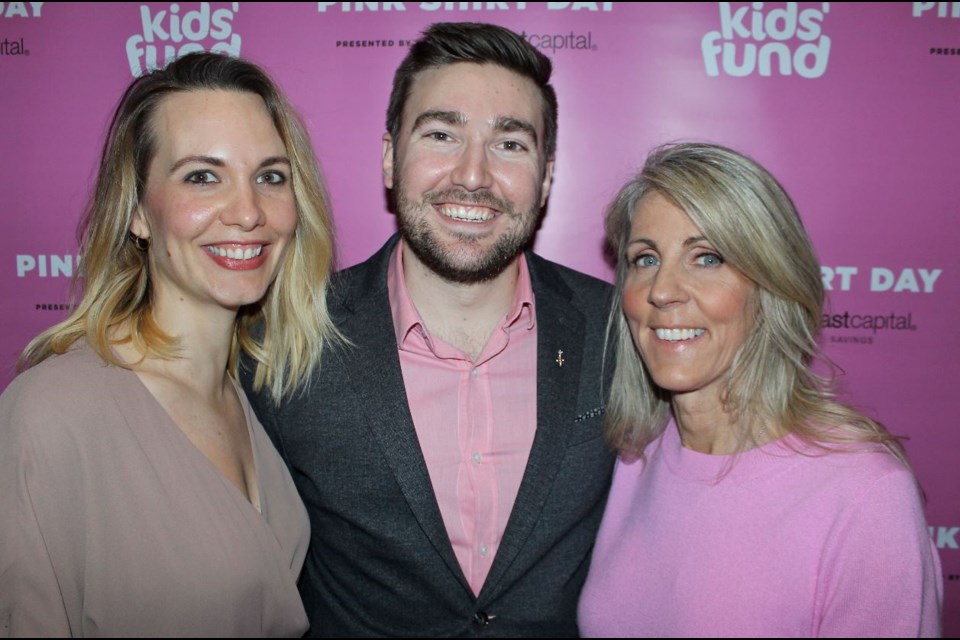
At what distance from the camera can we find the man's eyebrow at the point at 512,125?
229 cm

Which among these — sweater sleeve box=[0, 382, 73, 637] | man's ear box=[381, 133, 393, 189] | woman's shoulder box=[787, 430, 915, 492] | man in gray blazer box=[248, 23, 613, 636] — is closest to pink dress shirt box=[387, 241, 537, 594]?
man in gray blazer box=[248, 23, 613, 636]

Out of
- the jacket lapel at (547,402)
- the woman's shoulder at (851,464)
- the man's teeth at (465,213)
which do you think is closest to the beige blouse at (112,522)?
the jacket lapel at (547,402)

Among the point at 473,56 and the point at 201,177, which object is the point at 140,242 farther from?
the point at 473,56

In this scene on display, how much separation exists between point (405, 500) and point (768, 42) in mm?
2094

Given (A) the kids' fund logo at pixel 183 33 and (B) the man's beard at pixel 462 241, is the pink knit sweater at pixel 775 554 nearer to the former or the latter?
(B) the man's beard at pixel 462 241

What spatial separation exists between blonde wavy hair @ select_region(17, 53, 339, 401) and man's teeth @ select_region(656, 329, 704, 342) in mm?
982

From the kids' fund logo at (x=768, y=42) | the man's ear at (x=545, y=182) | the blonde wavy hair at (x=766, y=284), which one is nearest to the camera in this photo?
the blonde wavy hair at (x=766, y=284)

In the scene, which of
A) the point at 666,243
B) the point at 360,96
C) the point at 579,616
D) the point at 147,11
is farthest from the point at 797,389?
the point at 147,11

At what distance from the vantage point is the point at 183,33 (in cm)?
277

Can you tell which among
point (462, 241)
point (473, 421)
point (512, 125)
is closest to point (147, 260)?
point (462, 241)

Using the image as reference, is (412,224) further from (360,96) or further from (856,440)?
(856,440)

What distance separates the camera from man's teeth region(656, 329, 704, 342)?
1.92 metres

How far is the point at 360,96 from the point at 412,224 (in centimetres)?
77

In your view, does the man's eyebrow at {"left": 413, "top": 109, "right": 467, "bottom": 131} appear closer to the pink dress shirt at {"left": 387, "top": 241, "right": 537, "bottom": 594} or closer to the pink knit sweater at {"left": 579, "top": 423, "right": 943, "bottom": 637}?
the pink dress shirt at {"left": 387, "top": 241, "right": 537, "bottom": 594}
